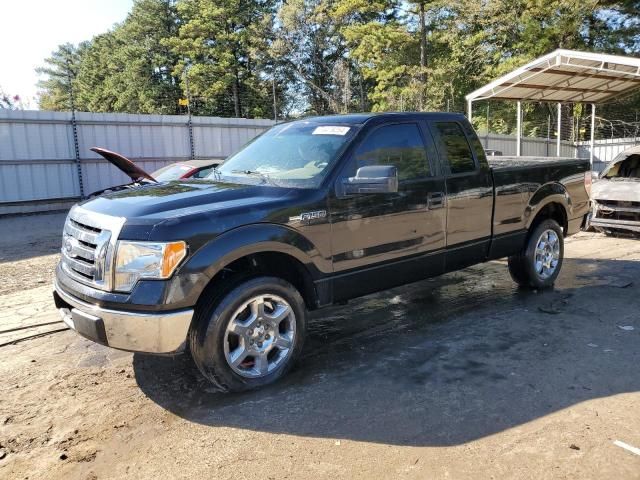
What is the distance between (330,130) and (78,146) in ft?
40.7

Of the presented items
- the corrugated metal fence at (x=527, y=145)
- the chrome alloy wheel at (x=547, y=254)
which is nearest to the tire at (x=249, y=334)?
the chrome alloy wheel at (x=547, y=254)

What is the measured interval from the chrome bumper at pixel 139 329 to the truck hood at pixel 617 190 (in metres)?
8.06

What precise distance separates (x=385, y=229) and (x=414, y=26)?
2863 cm

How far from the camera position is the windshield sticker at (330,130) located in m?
4.32

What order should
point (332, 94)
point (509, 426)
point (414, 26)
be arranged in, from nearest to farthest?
1. point (509, 426)
2. point (414, 26)
3. point (332, 94)

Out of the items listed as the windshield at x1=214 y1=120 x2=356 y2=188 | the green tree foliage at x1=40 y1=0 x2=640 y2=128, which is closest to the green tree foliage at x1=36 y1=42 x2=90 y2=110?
the green tree foliage at x1=40 y1=0 x2=640 y2=128

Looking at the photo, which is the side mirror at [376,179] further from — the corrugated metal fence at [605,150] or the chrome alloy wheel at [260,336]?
the corrugated metal fence at [605,150]

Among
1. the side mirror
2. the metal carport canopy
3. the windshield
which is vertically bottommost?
the side mirror

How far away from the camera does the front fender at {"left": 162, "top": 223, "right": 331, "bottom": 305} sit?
326 cm

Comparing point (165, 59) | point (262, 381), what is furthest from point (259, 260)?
point (165, 59)

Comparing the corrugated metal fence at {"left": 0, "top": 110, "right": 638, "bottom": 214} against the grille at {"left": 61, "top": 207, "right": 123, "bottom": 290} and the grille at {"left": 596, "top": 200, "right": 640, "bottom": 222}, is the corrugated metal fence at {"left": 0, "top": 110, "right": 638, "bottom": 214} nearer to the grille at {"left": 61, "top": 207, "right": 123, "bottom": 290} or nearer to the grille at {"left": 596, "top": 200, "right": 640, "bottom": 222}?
the grille at {"left": 61, "top": 207, "right": 123, "bottom": 290}

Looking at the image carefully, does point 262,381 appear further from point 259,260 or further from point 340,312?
point 340,312

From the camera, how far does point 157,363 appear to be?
4.19 meters

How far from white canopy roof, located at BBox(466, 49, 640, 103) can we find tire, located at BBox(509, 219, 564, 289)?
6.75 meters
